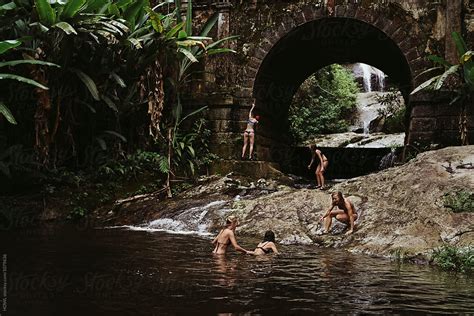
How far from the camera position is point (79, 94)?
11.6 meters

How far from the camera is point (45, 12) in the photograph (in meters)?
9.62

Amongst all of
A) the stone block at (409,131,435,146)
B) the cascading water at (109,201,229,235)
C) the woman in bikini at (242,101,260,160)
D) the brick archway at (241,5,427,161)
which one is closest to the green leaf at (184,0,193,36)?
the brick archway at (241,5,427,161)

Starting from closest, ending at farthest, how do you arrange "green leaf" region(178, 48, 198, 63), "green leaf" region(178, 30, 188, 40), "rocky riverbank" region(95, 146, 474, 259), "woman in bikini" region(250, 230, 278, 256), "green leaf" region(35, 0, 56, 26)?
1. "woman in bikini" region(250, 230, 278, 256)
2. "rocky riverbank" region(95, 146, 474, 259)
3. "green leaf" region(35, 0, 56, 26)
4. "green leaf" region(178, 48, 198, 63)
5. "green leaf" region(178, 30, 188, 40)

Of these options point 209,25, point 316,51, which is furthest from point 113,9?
point 316,51

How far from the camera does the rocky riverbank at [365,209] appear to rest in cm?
735

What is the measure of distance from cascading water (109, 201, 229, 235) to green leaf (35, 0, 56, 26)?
13.8ft

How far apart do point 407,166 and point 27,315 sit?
7.61 metres

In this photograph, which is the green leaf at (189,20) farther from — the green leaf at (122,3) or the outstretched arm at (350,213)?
the outstretched arm at (350,213)

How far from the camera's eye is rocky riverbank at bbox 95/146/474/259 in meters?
7.35

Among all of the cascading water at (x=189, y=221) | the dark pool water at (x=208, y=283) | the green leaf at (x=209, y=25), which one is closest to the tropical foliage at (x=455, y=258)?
the dark pool water at (x=208, y=283)

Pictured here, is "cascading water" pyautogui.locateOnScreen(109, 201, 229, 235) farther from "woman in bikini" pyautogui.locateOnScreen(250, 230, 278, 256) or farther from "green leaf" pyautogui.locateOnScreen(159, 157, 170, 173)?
"woman in bikini" pyautogui.locateOnScreen(250, 230, 278, 256)

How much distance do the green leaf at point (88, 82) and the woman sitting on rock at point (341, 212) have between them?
5.18 metres

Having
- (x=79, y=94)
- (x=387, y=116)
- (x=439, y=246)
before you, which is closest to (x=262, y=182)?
(x=79, y=94)

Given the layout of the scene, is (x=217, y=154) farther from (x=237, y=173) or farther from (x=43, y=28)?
(x=43, y=28)
